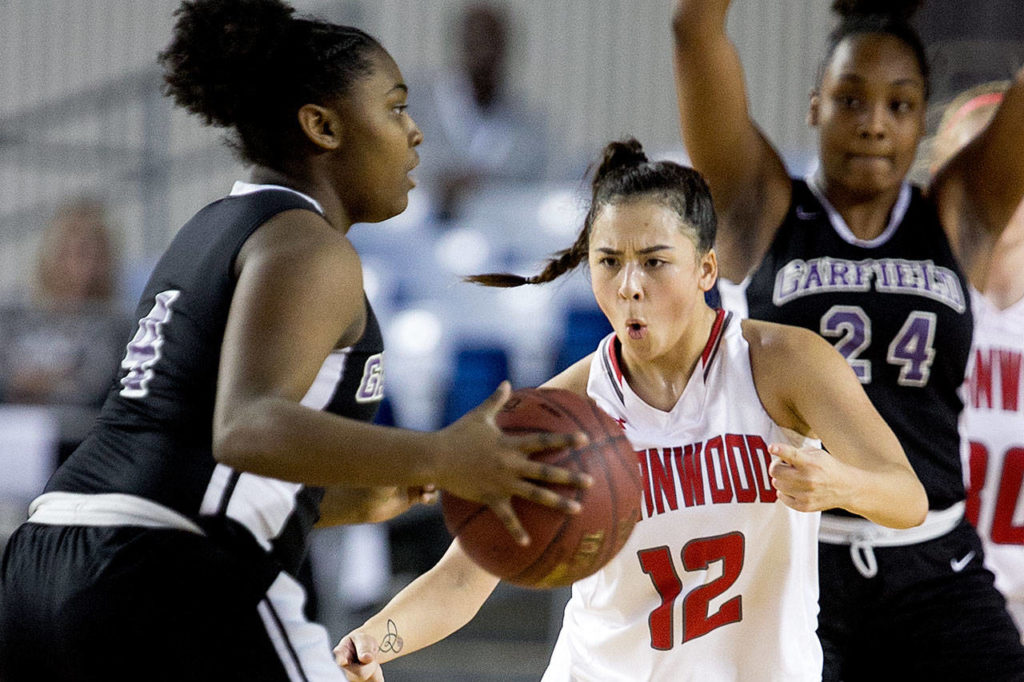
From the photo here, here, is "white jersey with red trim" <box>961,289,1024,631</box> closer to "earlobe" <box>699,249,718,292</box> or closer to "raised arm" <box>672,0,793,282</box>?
"raised arm" <box>672,0,793,282</box>

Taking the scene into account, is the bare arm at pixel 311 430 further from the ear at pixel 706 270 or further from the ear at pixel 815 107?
the ear at pixel 815 107

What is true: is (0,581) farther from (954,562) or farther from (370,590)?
(370,590)

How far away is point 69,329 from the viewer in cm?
614

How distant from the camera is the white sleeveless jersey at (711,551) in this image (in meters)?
2.62

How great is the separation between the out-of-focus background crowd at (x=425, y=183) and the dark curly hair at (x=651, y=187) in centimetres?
135

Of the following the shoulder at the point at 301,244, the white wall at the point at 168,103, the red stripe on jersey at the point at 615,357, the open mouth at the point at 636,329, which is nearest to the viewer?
the shoulder at the point at 301,244

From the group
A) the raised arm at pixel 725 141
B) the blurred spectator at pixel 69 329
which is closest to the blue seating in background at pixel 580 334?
the blurred spectator at pixel 69 329

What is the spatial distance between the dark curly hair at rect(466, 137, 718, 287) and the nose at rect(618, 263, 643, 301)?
0.16 meters

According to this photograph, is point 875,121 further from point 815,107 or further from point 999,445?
point 999,445

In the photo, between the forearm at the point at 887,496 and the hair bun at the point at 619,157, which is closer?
the forearm at the point at 887,496

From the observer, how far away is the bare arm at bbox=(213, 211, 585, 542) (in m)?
1.90

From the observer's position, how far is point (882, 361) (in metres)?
3.14

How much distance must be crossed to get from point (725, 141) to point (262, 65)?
1296 millimetres

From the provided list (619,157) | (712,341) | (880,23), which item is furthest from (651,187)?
(880,23)
